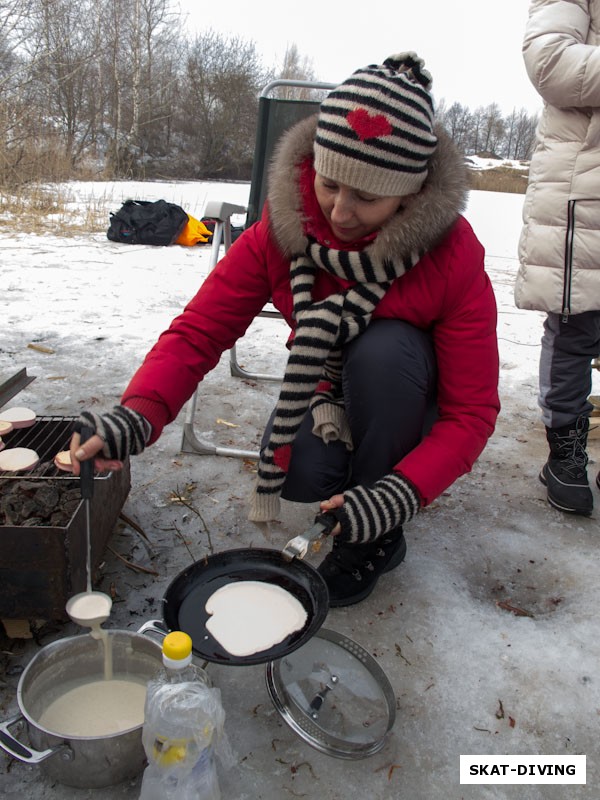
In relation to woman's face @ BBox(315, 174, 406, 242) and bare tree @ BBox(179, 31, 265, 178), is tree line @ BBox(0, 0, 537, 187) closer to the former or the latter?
bare tree @ BBox(179, 31, 265, 178)

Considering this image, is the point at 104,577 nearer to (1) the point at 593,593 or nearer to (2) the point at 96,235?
(1) the point at 593,593

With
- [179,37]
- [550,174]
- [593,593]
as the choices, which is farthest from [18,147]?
[179,37]

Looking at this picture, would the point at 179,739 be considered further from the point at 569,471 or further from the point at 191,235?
the point at 191,235

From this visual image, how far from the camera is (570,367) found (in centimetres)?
222

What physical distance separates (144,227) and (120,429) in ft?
19.2

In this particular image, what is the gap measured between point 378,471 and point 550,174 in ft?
4.38

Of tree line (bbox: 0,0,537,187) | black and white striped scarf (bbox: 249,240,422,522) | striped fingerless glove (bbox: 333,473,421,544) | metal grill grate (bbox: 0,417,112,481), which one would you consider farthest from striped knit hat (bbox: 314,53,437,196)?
tree line (bbox: 0,0,537,187)

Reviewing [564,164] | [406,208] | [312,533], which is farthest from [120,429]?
[564,164]

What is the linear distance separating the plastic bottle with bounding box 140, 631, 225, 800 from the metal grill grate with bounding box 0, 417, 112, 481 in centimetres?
76

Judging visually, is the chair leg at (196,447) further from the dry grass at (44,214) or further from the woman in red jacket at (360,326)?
the dry grass at (44,214)

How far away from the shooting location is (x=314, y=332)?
1.51 metres

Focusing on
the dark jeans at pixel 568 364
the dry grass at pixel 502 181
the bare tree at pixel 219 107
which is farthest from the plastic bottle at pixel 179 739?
the bare tree at pixel 219 107

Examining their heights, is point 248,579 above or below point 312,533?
below

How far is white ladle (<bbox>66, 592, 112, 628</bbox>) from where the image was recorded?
1.25m
